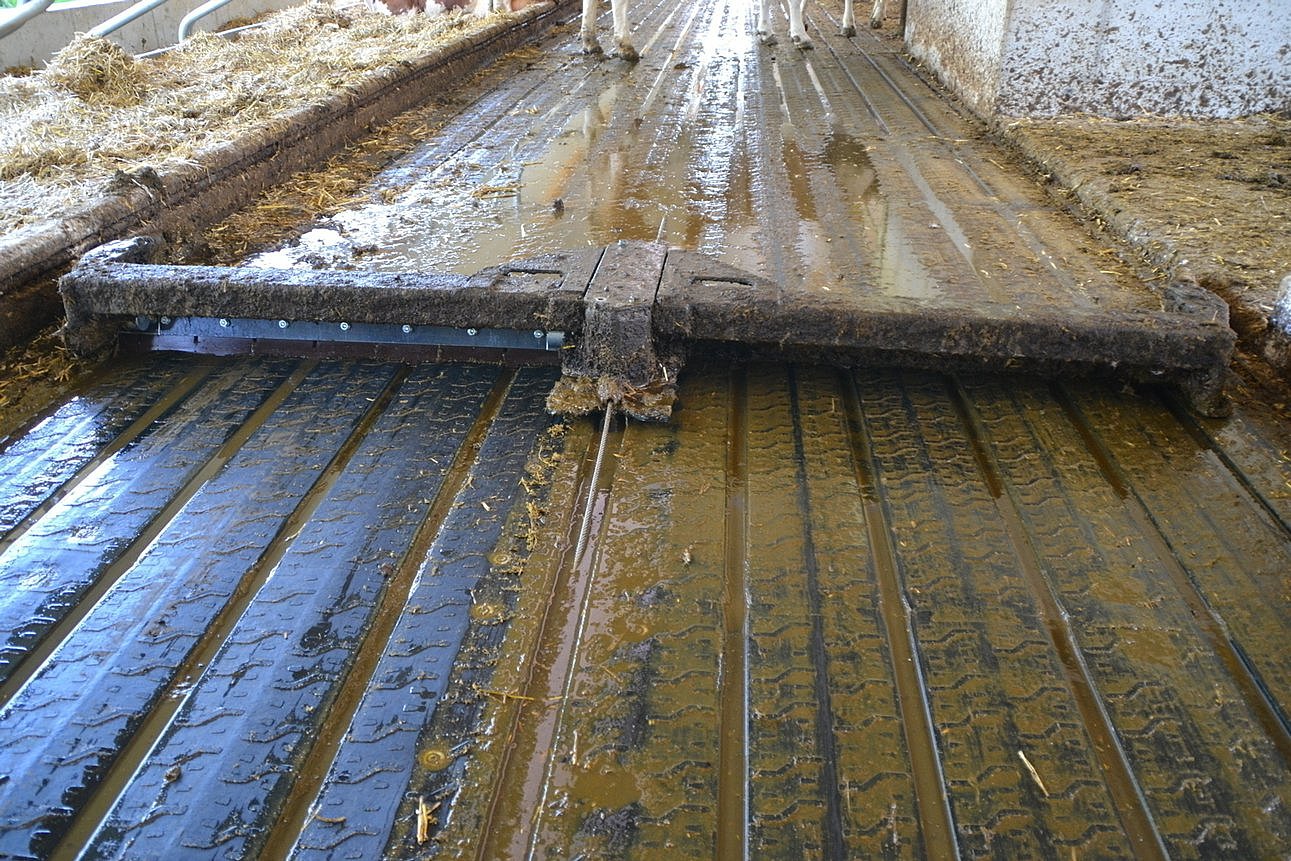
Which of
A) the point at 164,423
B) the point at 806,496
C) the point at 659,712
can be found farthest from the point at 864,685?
the point at 164,423

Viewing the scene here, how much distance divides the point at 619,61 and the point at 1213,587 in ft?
21.9

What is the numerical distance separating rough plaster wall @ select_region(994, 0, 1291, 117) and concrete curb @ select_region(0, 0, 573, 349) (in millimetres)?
3682

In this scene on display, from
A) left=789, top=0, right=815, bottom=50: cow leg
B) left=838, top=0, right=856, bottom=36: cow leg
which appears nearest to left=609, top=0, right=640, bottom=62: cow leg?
left=789, top=0, right=815, bottom=50: cow leg

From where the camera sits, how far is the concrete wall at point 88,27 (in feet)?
27.3

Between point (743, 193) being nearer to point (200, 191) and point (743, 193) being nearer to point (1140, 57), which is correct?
point (200, 191)

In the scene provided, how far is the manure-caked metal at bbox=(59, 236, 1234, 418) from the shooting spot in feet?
8.41

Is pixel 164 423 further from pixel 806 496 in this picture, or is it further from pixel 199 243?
pixel 806 496

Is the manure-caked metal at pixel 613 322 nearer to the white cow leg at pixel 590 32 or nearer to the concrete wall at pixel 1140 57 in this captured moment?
the concrete wall at pixel 1140 57

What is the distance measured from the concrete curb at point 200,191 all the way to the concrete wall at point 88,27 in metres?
4.50

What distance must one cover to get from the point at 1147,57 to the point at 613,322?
415 centimetres

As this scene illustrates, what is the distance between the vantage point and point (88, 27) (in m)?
9.11

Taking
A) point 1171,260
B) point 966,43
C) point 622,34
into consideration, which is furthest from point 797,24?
point 1171,260

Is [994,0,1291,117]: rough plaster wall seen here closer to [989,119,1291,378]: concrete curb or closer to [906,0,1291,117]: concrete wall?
[906,0,1291,117]: concrete wall

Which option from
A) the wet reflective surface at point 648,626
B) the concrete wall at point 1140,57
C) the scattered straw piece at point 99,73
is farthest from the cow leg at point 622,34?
the wet reflective surface at point 648,626
